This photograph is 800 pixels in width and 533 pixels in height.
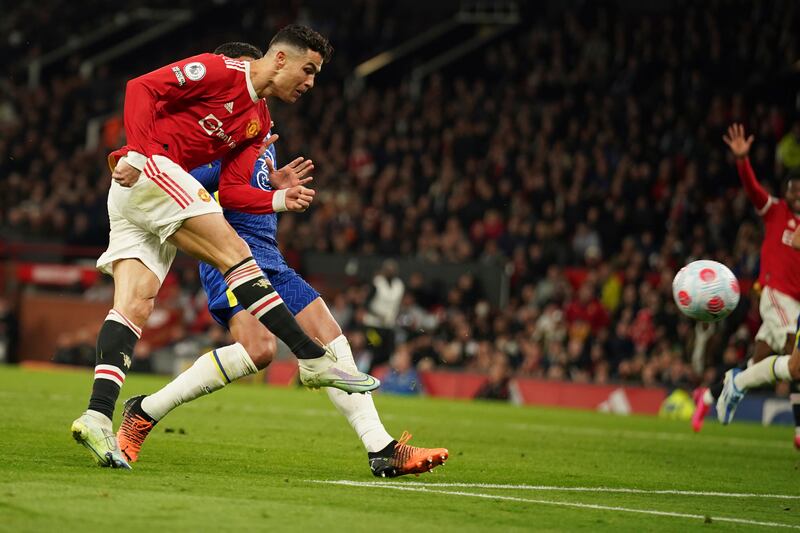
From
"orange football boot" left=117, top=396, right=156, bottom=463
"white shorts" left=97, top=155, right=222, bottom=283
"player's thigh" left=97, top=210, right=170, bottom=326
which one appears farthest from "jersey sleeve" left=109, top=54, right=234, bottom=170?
"orange football boot" left=117, top=396, right=156, bottom=463

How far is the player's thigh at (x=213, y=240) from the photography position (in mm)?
7062

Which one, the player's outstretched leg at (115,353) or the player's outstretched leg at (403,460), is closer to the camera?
the player's outstretched leg at (115,353)

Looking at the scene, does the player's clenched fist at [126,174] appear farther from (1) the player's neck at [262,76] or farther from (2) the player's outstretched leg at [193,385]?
(2) the player's outstretched leg at [193,385]

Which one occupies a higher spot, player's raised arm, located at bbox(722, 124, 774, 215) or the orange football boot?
player's raised arm, located at bbox(722, 124, 774, 215)

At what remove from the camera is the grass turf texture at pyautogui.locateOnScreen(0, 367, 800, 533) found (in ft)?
17.5

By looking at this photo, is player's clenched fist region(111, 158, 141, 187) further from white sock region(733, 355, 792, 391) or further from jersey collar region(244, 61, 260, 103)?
white sock region(733, 355, 792, 391)

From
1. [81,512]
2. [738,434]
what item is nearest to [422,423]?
[738,434]

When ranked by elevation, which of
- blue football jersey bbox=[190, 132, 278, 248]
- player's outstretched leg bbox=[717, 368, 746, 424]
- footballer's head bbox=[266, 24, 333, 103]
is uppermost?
footballer's head bbox=[266, 24, 333, 103]

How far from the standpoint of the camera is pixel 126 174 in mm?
7066

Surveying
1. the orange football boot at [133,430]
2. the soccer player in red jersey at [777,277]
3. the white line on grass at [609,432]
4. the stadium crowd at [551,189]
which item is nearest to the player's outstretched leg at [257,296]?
the orange football boot at [133,430]

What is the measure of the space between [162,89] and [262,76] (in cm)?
61

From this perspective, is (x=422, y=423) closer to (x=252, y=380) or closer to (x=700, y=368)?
(x=700, y=368)

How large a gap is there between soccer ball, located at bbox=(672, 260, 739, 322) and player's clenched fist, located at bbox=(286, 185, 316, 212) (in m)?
4.22

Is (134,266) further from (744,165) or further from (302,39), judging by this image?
(744,165)
